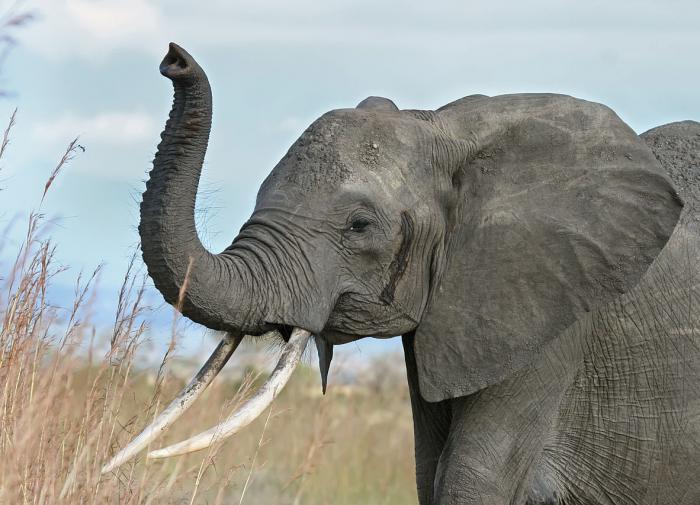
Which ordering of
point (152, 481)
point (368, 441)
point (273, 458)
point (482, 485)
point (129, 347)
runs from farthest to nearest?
point (368, 441) < point (273, 458) < point (152, 481) < point (129, 347) < point (482, 485)

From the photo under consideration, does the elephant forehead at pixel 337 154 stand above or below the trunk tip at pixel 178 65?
below

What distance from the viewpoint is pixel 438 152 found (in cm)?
577

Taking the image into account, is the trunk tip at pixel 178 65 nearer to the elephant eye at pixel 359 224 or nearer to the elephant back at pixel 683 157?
the elephant eye at pixel 359 224

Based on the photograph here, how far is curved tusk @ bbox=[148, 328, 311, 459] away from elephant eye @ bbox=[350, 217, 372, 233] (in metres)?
0.55

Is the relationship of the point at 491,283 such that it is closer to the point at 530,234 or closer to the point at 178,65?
the point at 530,234

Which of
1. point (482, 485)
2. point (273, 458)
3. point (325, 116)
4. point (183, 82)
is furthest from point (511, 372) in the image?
point (273, 458)

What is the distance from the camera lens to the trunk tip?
16.5 ft

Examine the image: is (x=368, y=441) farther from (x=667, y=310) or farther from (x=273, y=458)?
(x=667, y=310)

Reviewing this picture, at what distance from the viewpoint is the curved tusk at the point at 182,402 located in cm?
512

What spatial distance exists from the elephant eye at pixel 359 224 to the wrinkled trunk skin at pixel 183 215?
0.52m

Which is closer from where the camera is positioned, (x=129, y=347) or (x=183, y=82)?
(x=183, y=82)

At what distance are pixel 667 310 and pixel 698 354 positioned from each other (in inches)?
9.4

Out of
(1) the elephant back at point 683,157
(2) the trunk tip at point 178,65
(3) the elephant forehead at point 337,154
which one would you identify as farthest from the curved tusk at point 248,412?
(1) the elephant back at point 683,157

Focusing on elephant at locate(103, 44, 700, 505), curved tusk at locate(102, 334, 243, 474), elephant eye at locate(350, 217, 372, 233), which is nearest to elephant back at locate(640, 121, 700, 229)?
elephant at locate(103, 44, 700, 505)
